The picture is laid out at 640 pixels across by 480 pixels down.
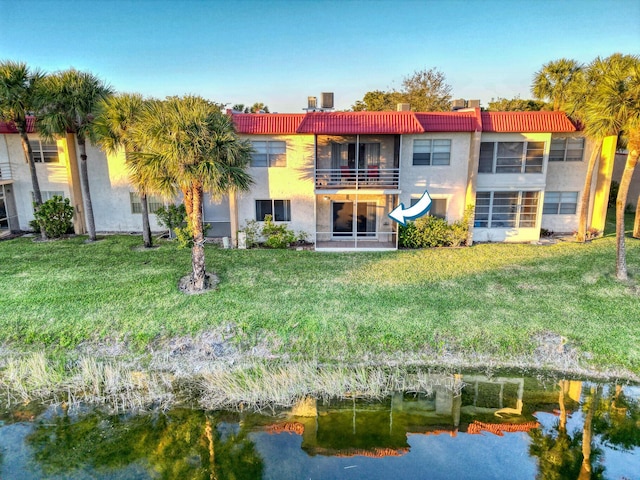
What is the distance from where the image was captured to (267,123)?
1814 cm

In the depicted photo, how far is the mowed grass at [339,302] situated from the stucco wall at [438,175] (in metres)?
3.22

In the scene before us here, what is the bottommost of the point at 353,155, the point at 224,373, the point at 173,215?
the point at 224,373

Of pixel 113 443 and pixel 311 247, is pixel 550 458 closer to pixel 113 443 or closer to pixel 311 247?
pixel 113 443

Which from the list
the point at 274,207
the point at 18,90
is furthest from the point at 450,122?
the point at 18,90

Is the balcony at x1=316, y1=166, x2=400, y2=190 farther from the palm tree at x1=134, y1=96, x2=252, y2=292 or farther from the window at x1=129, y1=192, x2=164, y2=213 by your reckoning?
the window at x1=129, y1=192, x2=164, y2=213

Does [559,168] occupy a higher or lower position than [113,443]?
higher

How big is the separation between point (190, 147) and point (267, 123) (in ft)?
21.9

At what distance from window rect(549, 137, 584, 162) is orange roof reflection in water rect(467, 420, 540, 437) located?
14751mm

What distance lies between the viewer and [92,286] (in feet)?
46.4

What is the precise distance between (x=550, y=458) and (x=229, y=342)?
26.6 feet

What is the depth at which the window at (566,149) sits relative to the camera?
64.3 ft

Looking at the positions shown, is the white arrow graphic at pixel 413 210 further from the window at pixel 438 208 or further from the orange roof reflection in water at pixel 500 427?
the orange roof reflection in water at pixel 500 427

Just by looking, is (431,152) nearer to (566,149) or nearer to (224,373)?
(566,149)

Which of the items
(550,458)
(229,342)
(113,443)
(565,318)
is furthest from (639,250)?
(113,443)
